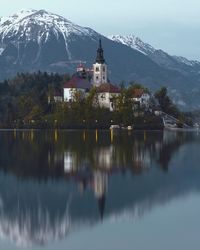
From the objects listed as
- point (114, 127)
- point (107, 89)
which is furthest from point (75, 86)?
point (114, 127)

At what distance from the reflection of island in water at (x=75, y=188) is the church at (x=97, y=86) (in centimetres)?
9214

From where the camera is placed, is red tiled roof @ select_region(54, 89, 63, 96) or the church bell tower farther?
the church bell tower

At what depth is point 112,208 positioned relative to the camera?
91.8 ft

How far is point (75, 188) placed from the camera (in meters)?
33.9

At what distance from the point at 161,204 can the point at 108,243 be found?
8368mm

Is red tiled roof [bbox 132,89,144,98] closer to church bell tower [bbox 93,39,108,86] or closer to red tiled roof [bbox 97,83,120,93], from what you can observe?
red tiled roof [bbox 97,83,120,93]

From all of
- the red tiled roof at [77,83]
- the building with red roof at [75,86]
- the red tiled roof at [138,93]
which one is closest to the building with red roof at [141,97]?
the red tiled roof at [138,93]

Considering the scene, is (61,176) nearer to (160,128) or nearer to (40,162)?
(40,162)

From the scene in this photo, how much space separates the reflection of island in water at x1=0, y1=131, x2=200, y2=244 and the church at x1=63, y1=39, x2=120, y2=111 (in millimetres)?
92141

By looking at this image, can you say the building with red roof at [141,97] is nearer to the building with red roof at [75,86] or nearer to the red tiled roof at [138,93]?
the red tiled roof at [138,93]

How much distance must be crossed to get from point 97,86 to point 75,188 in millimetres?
125137

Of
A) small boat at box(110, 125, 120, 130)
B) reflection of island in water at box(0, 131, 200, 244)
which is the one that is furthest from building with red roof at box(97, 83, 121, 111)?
reflection of island in water at box(0, 131, 200, 244)

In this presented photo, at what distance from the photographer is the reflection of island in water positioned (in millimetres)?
24938

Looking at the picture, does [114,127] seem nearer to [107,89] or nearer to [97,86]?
[107,89]
